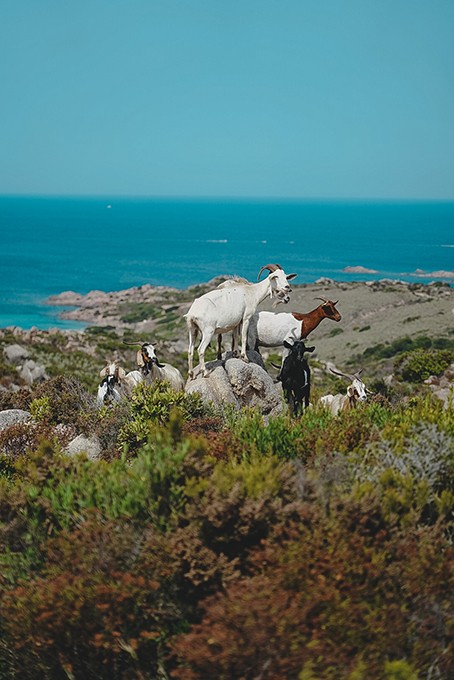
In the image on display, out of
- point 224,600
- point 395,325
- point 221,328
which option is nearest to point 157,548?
point 224,600

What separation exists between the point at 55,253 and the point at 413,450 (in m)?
180

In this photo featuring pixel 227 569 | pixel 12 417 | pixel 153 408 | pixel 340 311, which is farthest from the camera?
pixel 340 311

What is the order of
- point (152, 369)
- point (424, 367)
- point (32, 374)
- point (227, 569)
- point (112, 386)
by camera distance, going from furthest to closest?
point (424, 367) → point (32, 374) → point (112, 386) → point (152, 369) → point (227, 569)

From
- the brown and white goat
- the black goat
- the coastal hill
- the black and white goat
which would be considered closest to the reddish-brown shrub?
the black goat

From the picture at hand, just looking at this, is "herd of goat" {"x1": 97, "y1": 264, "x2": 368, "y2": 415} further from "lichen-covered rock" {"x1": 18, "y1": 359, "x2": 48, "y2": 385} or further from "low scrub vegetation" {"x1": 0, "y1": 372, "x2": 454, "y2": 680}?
"lichen-covered rock" {"x1": 18, "y1": 359, "x2": 48, "y2": 385}

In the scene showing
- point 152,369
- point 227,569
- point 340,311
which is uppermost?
point 227,569

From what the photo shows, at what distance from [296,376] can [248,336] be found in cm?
270

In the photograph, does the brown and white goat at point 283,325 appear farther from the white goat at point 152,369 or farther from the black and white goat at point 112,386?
the black and white goat at point 112,386

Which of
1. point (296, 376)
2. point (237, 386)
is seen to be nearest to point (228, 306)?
point (237, 386)

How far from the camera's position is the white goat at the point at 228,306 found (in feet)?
47.4

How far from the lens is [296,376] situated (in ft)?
44.7

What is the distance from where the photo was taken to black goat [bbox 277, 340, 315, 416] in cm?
1356

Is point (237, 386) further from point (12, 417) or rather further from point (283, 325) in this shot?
point (12, 417)

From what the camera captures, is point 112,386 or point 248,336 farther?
point 248,336
